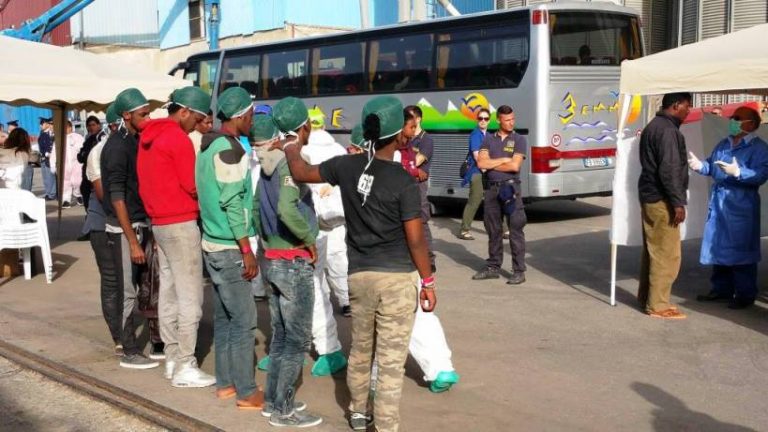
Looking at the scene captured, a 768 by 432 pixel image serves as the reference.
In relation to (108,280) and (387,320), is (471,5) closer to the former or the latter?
(108,280)

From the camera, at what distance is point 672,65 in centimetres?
768

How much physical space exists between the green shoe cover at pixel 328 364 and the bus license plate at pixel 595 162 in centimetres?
912

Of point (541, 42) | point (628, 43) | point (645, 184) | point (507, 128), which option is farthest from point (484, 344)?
point (628, 43)

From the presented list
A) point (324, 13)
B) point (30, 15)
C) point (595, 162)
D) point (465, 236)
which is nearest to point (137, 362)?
point (465, 236)

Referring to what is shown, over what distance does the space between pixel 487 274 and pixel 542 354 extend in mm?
3116

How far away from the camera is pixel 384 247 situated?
4586 millimetres

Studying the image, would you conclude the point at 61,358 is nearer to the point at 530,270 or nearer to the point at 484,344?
the point at 484,344

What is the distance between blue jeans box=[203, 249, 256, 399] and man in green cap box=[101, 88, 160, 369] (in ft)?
3.34

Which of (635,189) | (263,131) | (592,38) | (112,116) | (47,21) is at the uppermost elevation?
(47,21)

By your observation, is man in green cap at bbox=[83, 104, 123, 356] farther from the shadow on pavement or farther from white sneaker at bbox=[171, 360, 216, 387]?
the shadow on pavement

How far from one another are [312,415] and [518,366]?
1802 mm

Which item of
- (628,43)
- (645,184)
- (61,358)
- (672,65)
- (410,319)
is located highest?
(628,43)

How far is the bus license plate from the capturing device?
14.7 meters

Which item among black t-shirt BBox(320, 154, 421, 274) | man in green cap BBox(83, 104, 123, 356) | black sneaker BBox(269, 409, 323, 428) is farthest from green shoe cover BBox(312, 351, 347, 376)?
black t-shirt BBox(320, 154, 421, 274)
